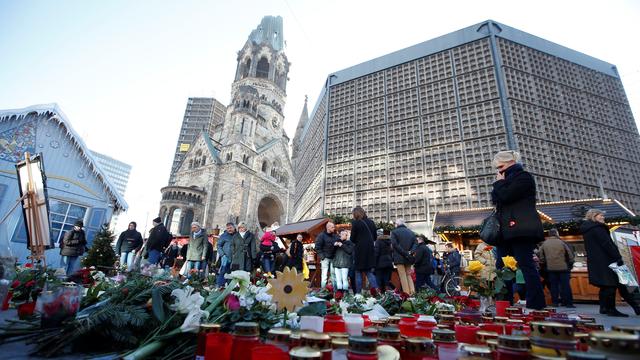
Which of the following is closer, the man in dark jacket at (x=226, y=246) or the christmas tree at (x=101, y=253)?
the man in dark jacket at (x=226, y=246)

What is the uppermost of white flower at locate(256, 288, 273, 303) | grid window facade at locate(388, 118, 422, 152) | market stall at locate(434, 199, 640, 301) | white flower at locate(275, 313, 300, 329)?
grid window facade at locate(388, 118, 422, 152)

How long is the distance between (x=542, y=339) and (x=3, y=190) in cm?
1348

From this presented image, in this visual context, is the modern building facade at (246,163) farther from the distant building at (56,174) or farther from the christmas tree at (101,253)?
the christmas tree at (101,253)

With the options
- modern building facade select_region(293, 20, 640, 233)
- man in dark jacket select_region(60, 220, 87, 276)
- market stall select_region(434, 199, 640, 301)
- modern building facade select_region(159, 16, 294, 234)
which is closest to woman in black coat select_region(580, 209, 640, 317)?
market stall select_region(434, 199, 640, 301)

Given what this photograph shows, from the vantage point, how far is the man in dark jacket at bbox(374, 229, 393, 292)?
6.01 metres

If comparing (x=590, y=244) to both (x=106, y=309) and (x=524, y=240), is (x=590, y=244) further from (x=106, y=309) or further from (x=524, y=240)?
(x=106, y=309)

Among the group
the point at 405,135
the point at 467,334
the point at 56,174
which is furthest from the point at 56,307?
the point at 405,135

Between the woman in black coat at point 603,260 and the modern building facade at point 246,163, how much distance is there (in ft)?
79.0

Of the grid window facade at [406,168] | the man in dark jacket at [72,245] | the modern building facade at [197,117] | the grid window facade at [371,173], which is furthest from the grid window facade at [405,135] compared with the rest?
the modern building facade at [197,117]

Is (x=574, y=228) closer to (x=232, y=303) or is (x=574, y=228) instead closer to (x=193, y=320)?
(x=232, y=303)

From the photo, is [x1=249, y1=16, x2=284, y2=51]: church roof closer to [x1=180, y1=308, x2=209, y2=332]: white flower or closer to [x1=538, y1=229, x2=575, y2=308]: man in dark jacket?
[x1=538, y1=229, x2=575, y2=308]: man in dark jacket

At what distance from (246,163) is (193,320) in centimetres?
2802

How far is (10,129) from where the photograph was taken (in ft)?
31.5

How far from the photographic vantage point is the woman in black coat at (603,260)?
12.8ft
